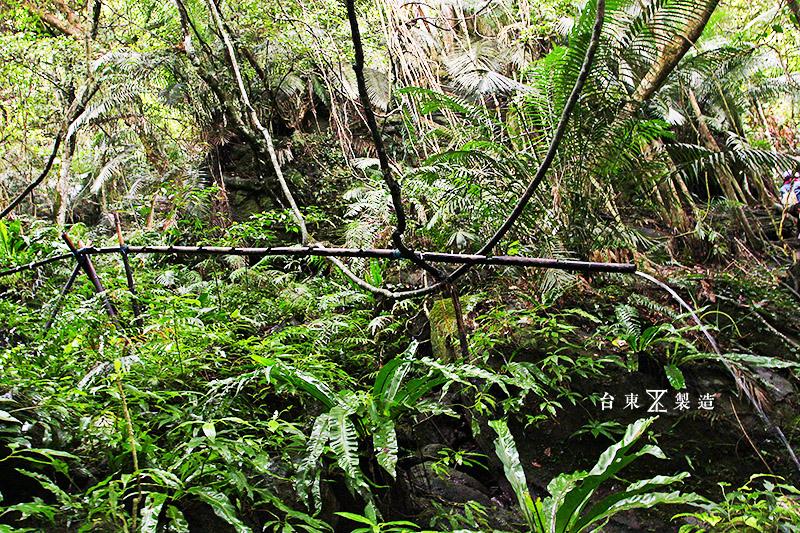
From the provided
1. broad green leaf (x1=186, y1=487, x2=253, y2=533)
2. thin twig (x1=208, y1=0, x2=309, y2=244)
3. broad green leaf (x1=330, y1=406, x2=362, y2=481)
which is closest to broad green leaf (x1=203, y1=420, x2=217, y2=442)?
broad green leaf (x1=186, y1=487, x2=253, y2=533)

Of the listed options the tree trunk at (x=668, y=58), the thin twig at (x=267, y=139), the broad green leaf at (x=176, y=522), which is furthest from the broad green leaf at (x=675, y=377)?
the broad green leaf at (x=176, y=522)

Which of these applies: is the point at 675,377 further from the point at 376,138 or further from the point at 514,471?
the point at 376,138

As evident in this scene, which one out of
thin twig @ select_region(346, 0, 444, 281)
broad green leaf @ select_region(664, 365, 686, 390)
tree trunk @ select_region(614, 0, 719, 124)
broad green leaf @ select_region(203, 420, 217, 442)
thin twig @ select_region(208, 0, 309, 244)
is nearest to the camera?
thin twig @ select_region(346, 0, 444, 281)

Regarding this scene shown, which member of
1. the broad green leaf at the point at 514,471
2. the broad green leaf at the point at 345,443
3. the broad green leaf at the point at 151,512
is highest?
the broad green leaf at the point at 151,512

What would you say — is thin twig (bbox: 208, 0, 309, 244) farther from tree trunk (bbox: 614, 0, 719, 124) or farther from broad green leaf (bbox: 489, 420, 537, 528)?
tree trunk (bbox: 614, 0, 719, 124)

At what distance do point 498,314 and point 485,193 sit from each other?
97cm

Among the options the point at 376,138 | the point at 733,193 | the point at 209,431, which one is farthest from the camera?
the point at 733,193

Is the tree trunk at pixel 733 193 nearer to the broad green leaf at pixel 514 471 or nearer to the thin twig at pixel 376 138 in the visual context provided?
the broad green leaf at pixel 514 471

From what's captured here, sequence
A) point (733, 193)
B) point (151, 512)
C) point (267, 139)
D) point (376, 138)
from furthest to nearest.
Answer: point (733, 193) < point (267, 139) < point (151, 512) < point (376, 138)

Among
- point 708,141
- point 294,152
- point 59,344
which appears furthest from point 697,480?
point 294,152

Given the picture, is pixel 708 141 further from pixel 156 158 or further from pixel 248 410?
pixel 156 158

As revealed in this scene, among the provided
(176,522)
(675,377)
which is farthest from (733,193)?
(176,522)

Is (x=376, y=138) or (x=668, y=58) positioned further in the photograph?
(x=668, y=58)

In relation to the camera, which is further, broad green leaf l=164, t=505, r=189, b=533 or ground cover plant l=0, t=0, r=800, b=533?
ground cover plant l=0, t=0, r=800, b=533
